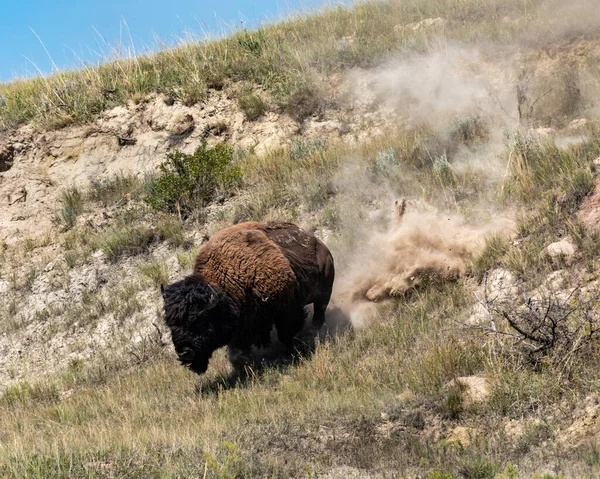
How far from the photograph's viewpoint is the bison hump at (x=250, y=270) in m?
8.73

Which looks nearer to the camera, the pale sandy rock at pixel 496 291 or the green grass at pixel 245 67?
the pale sandy rock at pixel 496 291

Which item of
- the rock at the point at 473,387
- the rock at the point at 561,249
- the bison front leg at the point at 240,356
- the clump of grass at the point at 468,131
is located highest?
the clump of grass at the point at 468,131

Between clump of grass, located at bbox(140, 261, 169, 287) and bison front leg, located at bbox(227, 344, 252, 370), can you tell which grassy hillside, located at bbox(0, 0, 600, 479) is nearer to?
clump of grass, located at bbox(140, 261, 169, 287)

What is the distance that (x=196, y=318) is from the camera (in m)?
8.06

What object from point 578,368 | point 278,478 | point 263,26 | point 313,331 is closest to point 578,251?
point 578,368

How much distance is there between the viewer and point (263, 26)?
20.1 metres

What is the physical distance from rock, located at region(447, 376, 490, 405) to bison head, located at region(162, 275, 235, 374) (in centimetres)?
288

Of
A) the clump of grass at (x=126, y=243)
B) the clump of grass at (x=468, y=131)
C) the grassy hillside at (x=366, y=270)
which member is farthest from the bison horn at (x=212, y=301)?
the clump of grass at (x=468, y=131)

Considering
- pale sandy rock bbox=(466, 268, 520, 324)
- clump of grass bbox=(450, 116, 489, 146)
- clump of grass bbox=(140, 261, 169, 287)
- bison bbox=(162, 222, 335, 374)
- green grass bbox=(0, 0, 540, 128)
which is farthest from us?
green grass bbox=(0, 0, 540, 128)

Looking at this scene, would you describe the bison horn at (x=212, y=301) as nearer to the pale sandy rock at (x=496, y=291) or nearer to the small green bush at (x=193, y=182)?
the pale sandy rock at (x=496, y=291)

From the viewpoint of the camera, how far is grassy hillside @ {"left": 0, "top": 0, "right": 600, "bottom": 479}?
6.26m

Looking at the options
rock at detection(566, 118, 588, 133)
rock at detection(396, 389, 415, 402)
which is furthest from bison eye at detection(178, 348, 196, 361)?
rock at detection(566, 118, 588, 133)

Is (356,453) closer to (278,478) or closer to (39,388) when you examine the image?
(278,478)

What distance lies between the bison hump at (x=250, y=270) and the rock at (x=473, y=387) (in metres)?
2.60
